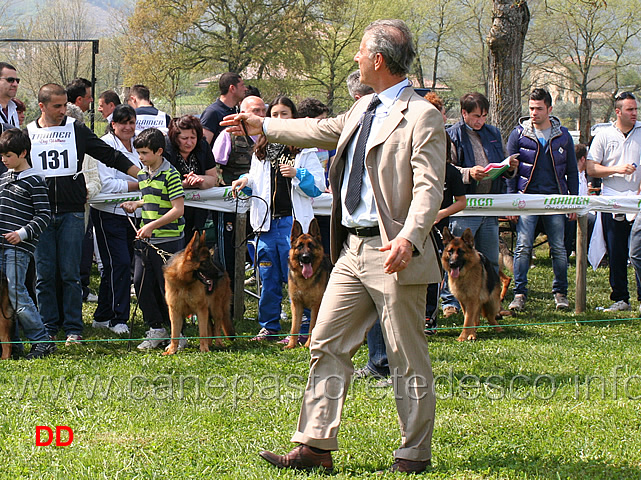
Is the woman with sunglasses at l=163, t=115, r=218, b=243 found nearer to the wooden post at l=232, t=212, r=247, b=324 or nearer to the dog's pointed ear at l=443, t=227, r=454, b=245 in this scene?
the wooden post at l=232, t=212, r=247, b=324

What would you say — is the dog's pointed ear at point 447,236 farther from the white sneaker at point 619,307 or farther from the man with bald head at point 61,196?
the man with bald head at point 61,196

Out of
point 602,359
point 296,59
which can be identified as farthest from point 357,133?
point 296,59

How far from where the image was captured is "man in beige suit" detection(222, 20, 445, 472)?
142 inches

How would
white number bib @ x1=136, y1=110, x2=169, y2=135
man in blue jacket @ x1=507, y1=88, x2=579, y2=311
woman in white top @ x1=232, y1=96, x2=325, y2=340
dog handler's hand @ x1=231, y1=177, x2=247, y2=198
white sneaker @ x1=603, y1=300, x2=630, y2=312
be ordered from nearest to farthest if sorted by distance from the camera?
1. woman in white top @ x1=232, y1=96, x2=325, y2=340
2. dog handler's hand @ x1=231, y1=177, x2=247, y2=198
3. man in blue jacket @ x1=507, y1=88, x2=579, y2=311
4. white sneaker @ x1=603, y1=300, x2=630, y2=312
5. white number bib @ x1=136, y1=110, x2=169, y2=135

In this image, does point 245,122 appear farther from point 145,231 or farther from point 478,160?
point 478,160

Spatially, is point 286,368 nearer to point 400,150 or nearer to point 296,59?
point 400,150

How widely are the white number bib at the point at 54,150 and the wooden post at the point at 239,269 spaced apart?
70.6 inches

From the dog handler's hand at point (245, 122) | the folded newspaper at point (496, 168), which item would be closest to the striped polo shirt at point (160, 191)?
the dog handler's hand at point (245, 122)

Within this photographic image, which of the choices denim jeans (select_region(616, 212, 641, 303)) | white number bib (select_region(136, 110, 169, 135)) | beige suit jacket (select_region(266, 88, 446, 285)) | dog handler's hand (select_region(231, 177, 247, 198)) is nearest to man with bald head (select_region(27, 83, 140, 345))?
dog handler's hand (select_region(231, 177, 247, 198))

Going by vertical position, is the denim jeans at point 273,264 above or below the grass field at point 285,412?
above

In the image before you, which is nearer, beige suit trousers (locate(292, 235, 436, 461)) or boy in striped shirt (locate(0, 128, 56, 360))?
beige suit trousers (locate(292, 235, 436, 461))

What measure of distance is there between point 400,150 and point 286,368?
9.23ft

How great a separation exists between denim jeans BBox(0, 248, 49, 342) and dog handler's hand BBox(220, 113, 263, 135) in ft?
9.98

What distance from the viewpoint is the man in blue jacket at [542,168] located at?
330 inches
